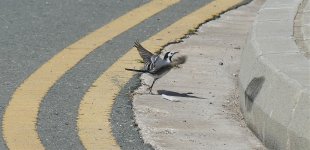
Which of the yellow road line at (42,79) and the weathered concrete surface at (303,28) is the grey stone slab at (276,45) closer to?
the weathered concrete surface at (303,28)

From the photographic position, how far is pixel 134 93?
6258mm

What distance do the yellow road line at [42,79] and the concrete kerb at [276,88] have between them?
1.16 meters

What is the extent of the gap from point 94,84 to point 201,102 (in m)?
0.76

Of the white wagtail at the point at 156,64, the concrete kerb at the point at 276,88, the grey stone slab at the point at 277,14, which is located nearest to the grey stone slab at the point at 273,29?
the concrete kerb at the point at 276,88

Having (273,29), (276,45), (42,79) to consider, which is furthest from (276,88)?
(42,79)

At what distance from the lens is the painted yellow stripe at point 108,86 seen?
5.47m

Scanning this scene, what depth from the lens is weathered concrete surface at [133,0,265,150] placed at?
5402 mm

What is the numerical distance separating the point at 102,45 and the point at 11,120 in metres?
1.91

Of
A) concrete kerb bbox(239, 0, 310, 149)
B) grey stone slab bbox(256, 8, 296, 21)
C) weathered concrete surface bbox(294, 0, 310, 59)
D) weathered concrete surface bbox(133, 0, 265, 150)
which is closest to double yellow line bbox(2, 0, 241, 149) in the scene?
weathered concrete surface bbox(133, 0, 265, 150)

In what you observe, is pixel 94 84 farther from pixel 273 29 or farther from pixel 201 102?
pixel 273 29

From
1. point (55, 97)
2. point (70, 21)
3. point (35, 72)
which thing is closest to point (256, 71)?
point (55, 97)

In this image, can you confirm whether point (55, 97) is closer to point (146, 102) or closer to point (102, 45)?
point (146, 102)

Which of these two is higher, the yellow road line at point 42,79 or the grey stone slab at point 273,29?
the grey stone slab at point 273,29

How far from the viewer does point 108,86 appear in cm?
639
